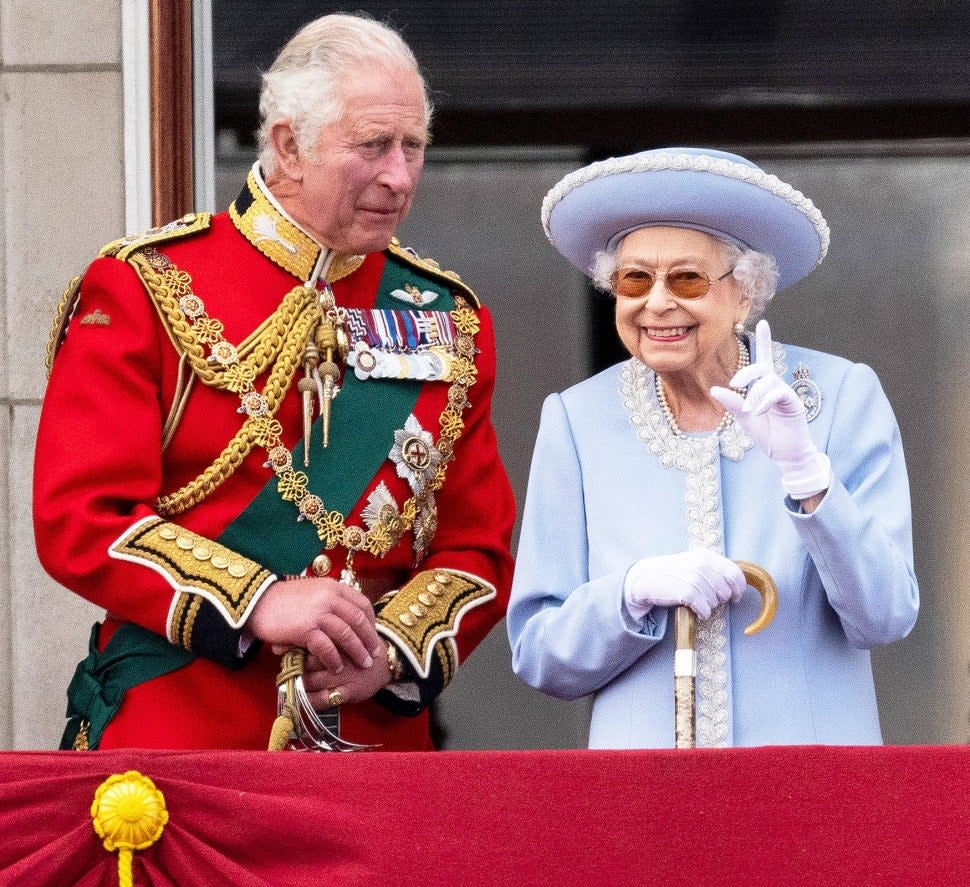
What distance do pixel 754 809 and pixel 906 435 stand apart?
2439 millimetres

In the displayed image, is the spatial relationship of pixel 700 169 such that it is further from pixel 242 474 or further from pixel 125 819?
pixel 125 819

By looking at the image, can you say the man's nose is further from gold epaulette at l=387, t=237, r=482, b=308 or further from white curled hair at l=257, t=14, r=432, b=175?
gold epaulette at l=387, t=237, r=482, b=308

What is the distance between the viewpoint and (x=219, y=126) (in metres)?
4.45

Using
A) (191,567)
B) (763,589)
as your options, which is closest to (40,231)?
(191,567)

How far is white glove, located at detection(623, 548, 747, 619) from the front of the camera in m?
2.92

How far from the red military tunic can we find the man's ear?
0.24ft

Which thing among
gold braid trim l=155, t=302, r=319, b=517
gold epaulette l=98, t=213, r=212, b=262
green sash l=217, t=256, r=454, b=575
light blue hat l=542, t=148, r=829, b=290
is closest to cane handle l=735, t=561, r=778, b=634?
light blue hat l=542, t=148, r=829, b=290

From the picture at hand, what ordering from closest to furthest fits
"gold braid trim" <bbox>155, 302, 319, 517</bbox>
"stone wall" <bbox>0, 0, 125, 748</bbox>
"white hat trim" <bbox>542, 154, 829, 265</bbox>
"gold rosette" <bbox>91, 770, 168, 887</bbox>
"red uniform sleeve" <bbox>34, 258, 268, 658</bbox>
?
"gold rosette" <bbox>91, 770, 168, 887</bbox> → "white hat trim" <bbox>542, 154, 829, 265</bbox> → "red uniform sleeve" <bbox>34, 258, 268, 658</bbox> → "gold braid trim" <bbox>155, 302, 319, 517</bbox> → "stone wall" <bbox>0, 0, 125, 748</bbox>

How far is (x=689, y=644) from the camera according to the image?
2943 mm

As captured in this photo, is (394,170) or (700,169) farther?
(394,170)

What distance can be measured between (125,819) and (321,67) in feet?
3.94

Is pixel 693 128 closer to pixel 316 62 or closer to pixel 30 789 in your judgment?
pixel 316 62

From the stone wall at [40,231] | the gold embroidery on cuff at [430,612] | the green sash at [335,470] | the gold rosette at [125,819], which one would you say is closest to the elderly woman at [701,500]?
the gold embroidery on cuff at [430,612]

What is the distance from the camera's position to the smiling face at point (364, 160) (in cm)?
326
